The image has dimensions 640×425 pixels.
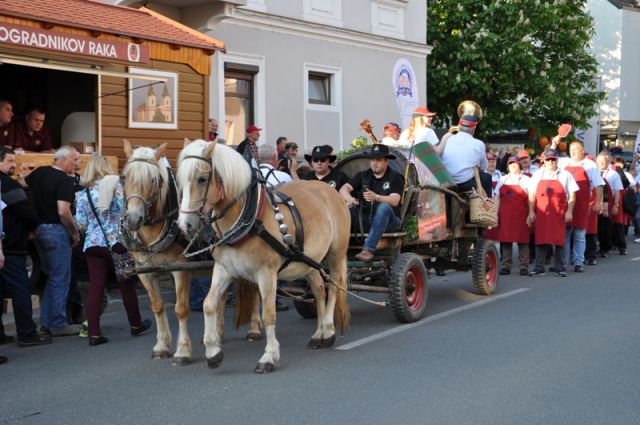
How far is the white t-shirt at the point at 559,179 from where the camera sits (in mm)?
13094

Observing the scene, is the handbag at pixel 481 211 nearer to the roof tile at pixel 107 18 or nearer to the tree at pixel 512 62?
the roof tile at pixel 107 18

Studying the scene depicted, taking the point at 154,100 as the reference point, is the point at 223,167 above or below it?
below

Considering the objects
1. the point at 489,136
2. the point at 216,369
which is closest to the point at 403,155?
the point at 216,369

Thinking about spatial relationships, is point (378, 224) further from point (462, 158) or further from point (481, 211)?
point (462, 158)

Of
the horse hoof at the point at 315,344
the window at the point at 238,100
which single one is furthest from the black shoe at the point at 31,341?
the window at the point at 238,100

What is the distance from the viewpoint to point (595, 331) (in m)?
8.16

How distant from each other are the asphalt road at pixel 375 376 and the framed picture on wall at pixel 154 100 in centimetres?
412

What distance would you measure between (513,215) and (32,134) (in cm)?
715

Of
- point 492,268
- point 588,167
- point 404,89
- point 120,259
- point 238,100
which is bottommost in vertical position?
point 492,268

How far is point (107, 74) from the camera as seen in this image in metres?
11.2

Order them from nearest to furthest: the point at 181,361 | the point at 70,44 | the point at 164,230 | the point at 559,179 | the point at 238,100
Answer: the point at 181,361
the point at 164,230
the point at 70,44
the point at 559,179
the point at 238,100

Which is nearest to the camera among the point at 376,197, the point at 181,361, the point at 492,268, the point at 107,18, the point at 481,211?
the point at 181,361

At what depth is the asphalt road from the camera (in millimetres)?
5598

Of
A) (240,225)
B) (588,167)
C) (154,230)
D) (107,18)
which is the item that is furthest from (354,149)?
(588,167)
